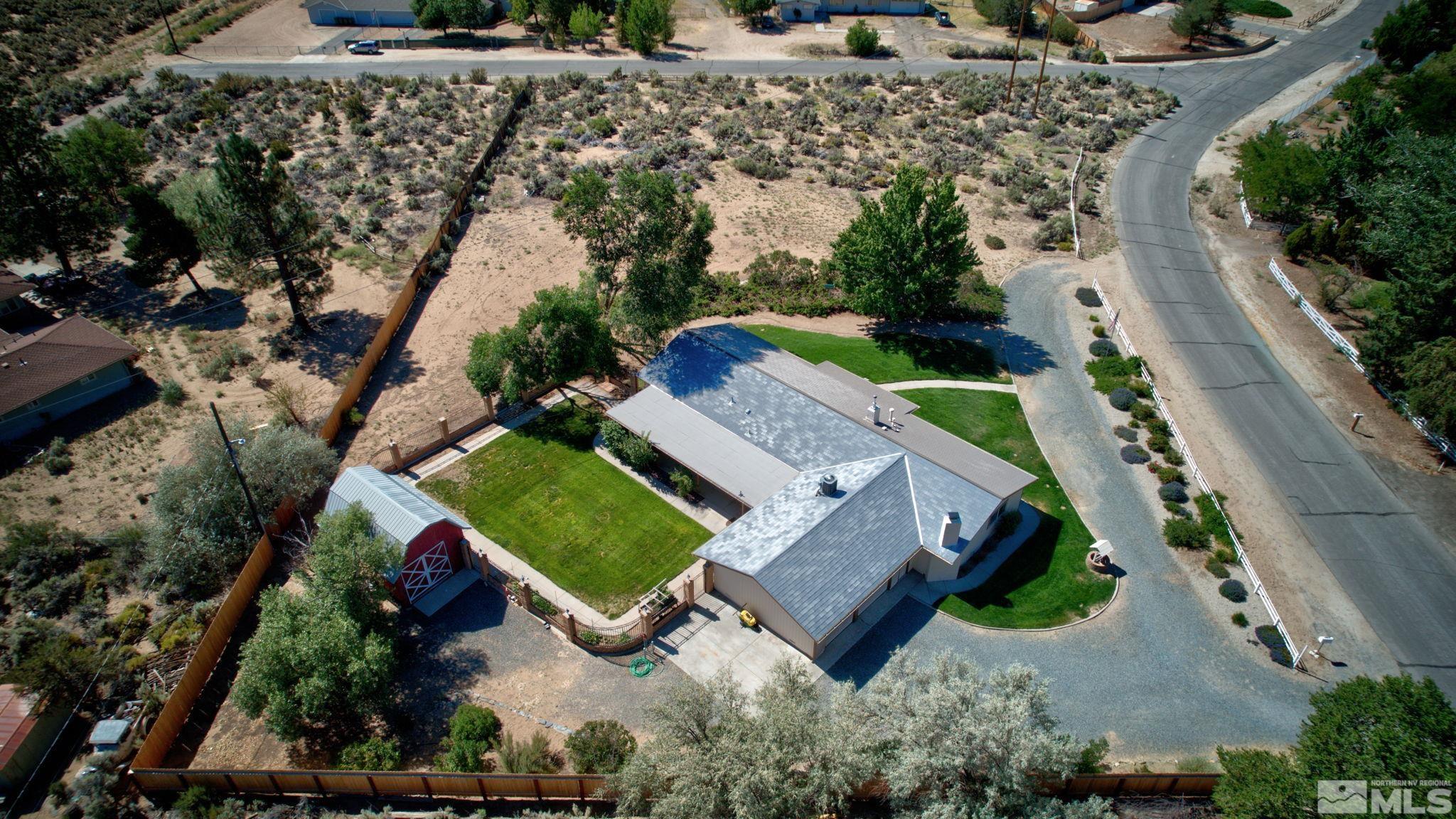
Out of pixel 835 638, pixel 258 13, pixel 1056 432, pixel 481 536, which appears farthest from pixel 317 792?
pixel 258 13

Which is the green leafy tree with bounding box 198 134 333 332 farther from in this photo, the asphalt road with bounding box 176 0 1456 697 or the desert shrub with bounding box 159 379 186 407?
the asphalt road with bounding box 176 0 1456 697

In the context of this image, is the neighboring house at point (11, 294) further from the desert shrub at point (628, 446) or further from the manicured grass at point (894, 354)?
the manicured grass at point (894, 354)

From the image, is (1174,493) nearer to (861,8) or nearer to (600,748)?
(600,748)

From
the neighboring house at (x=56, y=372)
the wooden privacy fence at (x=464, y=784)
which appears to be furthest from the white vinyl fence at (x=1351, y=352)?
the neighboring house at (x=56, y=372)

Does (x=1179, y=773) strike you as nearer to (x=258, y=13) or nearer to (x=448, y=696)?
(x=448, y=696)

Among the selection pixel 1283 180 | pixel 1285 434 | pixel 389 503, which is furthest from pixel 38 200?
pixel 1283 180

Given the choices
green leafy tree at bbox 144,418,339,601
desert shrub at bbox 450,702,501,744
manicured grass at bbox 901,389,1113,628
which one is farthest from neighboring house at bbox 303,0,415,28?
desert shrub at bbox 450,702,501,744
